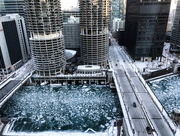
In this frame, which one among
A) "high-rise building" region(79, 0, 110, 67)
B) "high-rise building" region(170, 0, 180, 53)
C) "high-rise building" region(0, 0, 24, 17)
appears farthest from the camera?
"high-rise building" region(170, 0, 180, 53)

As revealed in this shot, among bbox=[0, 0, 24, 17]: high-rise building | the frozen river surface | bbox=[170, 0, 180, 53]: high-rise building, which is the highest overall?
bbox=[0, 0, 24, 17]: high-rise building

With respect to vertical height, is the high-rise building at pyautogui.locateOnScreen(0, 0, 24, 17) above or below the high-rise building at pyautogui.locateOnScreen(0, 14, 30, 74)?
above

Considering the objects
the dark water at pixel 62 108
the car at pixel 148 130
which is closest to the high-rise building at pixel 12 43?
the dark water at pixel 62 108

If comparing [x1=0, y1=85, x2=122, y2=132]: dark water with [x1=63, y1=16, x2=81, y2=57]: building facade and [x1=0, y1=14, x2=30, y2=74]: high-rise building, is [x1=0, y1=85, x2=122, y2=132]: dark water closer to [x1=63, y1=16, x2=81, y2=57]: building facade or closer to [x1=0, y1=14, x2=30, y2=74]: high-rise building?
[x1=0, y1=14, x2=30, y2=74]: high-rise building

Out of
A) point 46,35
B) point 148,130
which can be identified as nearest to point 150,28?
point 46,35

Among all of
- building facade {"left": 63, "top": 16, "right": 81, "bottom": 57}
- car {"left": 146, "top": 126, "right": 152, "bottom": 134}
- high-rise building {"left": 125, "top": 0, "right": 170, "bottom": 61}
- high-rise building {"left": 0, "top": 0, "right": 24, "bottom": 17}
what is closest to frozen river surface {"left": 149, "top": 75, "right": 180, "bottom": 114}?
car {"left": 146, "top": 126, "right": 152, "bottom": 134}

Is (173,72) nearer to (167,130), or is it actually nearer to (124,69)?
(124,69)

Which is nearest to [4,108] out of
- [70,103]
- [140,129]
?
[70,103]

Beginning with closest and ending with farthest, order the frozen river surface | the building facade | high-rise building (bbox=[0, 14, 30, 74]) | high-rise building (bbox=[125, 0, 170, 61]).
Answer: the frozen river surface, high-rise building (bbox=[0, 14, 30, 74]), high-rise building (bbox=[125, 0, 170, 61]), the building facade
